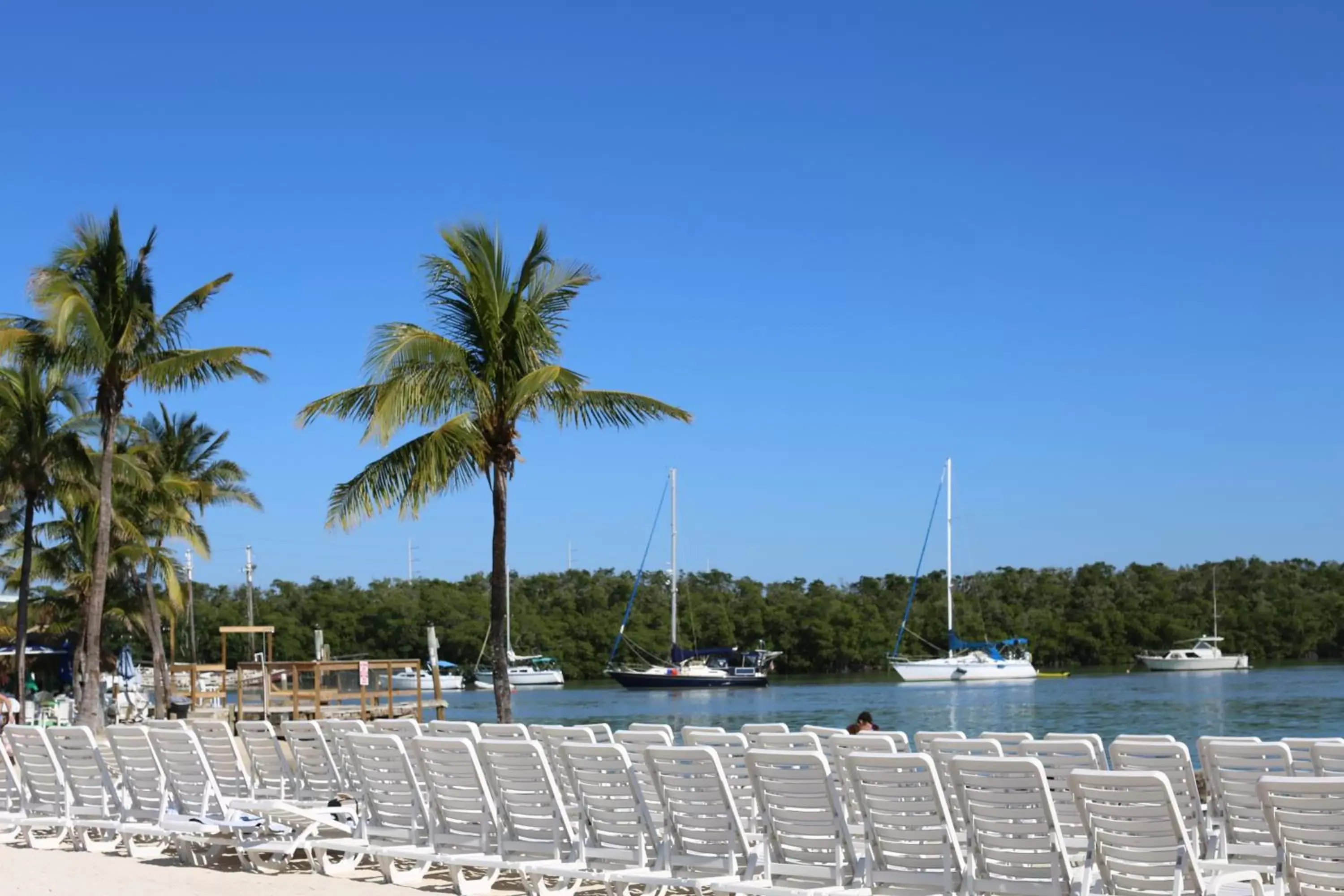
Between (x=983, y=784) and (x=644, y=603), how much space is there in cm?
8866

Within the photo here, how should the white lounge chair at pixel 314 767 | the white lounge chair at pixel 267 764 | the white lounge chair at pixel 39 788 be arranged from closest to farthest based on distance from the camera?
the white lounge chair at pixel 314 767
the white lounge chair at pixel 267 764
the white lounge chair at pixel 39 788

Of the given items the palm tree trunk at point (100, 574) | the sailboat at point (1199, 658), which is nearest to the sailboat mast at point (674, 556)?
the sailboat at point (1199, 658)

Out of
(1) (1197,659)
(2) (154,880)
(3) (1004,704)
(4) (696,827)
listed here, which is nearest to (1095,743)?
(4) (696,827)

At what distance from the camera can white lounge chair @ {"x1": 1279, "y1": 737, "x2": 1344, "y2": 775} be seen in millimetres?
7855

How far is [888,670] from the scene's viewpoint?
305ft

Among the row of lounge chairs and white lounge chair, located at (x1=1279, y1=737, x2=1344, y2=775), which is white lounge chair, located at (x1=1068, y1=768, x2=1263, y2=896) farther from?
white lounge chair, located at (x1=1279, y1=737, x2=1344, y2=775)

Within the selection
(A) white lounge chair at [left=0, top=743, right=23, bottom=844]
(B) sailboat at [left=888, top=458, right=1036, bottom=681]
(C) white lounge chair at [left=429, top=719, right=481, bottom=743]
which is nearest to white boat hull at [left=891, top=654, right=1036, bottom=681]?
(B) sailboat at [left=888, top=458, right=1036, bottom=681]

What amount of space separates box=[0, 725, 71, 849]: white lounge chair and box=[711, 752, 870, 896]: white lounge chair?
233 inches

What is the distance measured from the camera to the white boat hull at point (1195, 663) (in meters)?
87.6

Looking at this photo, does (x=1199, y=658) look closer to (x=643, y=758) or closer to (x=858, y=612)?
(x=858, y=612)

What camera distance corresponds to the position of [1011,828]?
6.39 meters

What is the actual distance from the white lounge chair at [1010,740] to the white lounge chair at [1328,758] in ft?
4.86

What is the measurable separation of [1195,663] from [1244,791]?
3376 inches

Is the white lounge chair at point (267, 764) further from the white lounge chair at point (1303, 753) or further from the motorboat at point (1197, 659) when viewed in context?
the motorboat at point (1197, 659)
